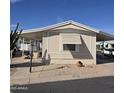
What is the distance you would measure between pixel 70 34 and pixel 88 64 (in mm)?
1837

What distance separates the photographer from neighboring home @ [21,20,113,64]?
1395 centimetres

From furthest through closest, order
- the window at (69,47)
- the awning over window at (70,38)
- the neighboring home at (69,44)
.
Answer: the window at (69,47), the neighboring home at (69,44), the awning over window at (70,38)

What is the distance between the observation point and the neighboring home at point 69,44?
14.0 m

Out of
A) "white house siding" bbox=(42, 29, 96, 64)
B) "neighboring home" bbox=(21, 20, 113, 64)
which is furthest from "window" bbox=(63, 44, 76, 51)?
"white house siding" bbox=(42, 29, 96, 64)

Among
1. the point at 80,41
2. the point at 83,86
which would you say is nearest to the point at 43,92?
the point at 83,86

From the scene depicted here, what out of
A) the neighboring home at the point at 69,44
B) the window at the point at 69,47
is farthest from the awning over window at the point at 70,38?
the window at the point at 69,47

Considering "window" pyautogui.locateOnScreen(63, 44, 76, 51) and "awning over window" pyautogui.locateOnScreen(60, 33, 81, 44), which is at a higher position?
"awning over window" pyautogui.locateOnScreen(60, 33, 81, 44)

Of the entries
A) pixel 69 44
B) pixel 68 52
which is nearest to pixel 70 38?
pixel 69 44

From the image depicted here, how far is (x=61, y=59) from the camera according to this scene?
45.9 ft

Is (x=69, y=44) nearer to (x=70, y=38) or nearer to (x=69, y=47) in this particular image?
(x=69, y=47)

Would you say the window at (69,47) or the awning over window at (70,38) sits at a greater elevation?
the awning over window at (70,38)

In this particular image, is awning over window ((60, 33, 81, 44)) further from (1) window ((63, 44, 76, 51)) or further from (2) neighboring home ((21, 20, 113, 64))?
(1) window ((63, 44, 76, 51))

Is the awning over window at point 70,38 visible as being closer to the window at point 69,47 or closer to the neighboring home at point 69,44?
the neighboring home at point 69,44

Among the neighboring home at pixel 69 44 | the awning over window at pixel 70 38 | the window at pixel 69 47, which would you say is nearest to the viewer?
the awning over window at pixel 70 38
